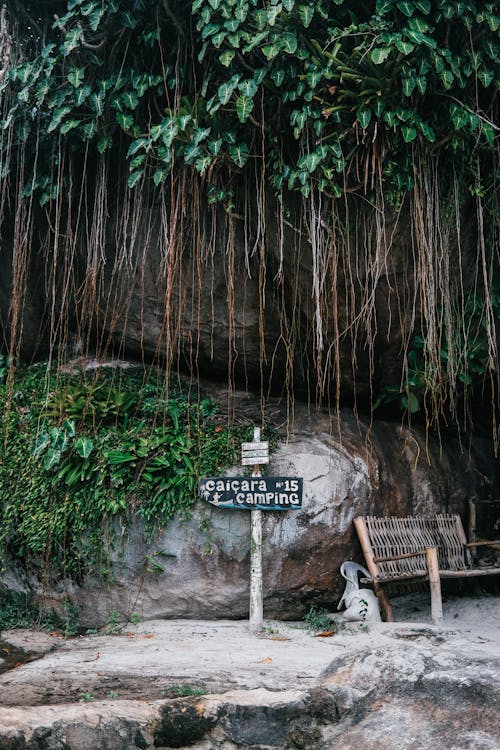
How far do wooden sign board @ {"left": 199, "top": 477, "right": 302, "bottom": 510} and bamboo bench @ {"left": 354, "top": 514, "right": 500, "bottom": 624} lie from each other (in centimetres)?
59

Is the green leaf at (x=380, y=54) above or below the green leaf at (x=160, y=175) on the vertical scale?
above

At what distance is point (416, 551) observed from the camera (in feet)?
17.3

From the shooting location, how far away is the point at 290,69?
14.0 ft

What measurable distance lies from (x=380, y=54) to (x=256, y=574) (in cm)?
326

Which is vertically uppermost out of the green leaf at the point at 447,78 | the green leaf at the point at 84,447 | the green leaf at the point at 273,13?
the green leaf at the point at 273,13

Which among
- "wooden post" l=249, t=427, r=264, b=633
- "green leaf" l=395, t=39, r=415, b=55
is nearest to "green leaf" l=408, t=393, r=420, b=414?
"wooden post" l=249, t=427, r=264, b=633

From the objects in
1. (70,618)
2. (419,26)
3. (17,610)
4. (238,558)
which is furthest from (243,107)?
(17,610)

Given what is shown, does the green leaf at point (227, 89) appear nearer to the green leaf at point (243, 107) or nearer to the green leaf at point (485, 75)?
the green leaf at point (243, 107)

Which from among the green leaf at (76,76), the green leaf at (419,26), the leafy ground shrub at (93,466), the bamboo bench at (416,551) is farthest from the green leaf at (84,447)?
the green leaf at (419,26)

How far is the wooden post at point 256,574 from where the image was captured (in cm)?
478

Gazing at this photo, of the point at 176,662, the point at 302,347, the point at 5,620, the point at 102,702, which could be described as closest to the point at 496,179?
the point at 302,347

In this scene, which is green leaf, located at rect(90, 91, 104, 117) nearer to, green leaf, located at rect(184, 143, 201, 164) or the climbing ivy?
the climbing ivy

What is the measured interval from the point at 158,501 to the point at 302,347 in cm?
166

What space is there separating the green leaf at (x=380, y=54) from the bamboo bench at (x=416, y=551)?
119 inches
